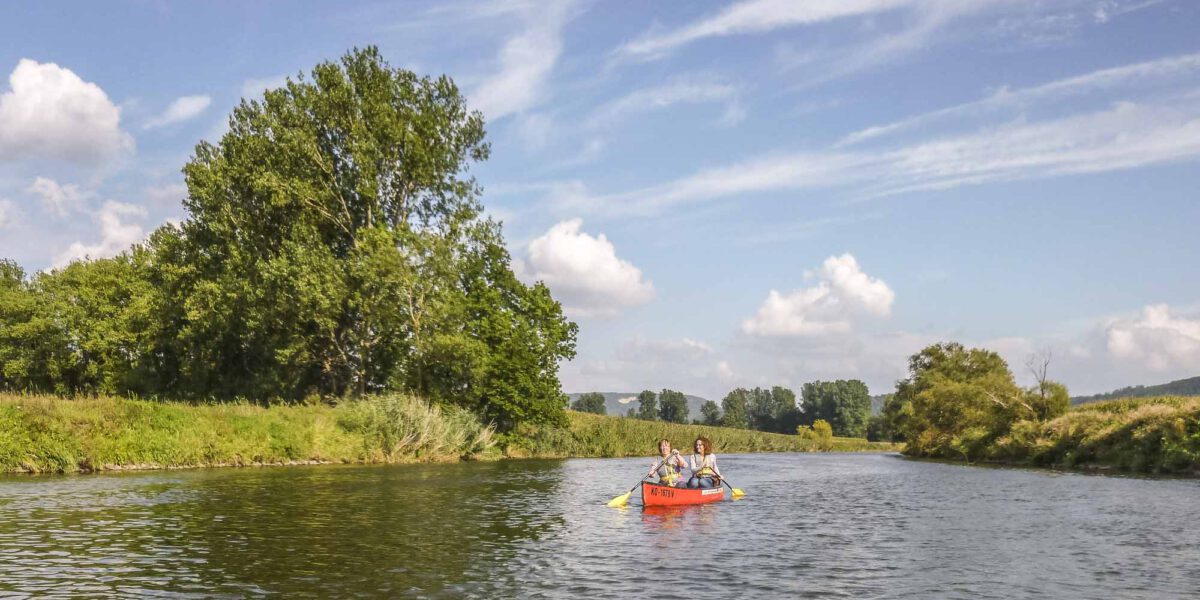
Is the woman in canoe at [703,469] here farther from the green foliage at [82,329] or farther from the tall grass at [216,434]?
the green foliage at [82,329]

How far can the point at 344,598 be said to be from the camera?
1282 centimetres

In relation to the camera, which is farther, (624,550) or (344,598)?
(624,550)

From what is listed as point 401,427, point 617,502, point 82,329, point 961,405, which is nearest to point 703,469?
point 617,502

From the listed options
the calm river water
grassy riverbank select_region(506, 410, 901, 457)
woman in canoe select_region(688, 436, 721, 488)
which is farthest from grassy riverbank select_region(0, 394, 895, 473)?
woman in canoe select_region(688, 436, 721, 488)

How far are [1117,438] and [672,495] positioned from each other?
3183 centimetres

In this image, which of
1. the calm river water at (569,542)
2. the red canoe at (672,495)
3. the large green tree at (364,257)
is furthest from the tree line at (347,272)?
the red canoe at (672,495)

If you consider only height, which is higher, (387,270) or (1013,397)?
(387,270)

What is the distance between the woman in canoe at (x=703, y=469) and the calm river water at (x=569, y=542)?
1147mm

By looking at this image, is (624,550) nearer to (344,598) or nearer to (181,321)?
(344,598)

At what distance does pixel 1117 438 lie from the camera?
4609 centimetres

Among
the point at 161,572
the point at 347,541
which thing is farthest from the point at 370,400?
the point at 161,572

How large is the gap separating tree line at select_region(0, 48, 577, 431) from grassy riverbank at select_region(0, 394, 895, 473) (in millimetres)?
4950

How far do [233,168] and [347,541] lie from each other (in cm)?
4486

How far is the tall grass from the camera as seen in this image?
114 feet
